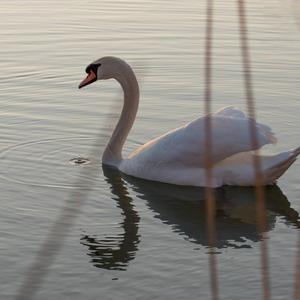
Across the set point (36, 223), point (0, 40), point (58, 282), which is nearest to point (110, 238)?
point (36, 223)

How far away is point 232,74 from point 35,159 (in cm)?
340

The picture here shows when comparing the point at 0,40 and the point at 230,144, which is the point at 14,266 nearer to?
the point at 230,144

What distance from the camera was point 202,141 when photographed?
6.73 m

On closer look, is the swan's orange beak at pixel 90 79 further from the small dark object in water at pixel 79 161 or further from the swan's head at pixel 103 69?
the small dark object in water at pixel 79 161

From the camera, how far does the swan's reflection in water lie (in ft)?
18.8

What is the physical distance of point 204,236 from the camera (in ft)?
19.6

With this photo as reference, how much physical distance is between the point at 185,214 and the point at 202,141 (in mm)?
537

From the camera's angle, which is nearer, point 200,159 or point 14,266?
point 14,266

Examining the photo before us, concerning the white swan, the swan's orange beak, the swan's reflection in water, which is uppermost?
the swan's orange beak

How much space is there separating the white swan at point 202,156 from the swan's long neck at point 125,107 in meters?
0.09

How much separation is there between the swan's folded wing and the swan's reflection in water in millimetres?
227

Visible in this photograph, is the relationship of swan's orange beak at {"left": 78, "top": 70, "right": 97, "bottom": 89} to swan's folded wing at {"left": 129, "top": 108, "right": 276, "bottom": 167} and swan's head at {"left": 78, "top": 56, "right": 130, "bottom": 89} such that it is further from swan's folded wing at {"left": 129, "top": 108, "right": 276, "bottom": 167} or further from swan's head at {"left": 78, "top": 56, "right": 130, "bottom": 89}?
swan's folded wing at {"left": 129, "top": 108, "right": 276, "bottom": 167}

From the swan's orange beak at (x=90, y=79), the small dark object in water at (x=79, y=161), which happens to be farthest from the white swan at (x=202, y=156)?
the swan's orange beak at (x=90, y=79)

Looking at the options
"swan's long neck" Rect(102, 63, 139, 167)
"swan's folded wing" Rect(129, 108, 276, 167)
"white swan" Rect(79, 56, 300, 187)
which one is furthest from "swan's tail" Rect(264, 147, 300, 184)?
"swan's long neck" Rect(102, 63, 139, 167)
